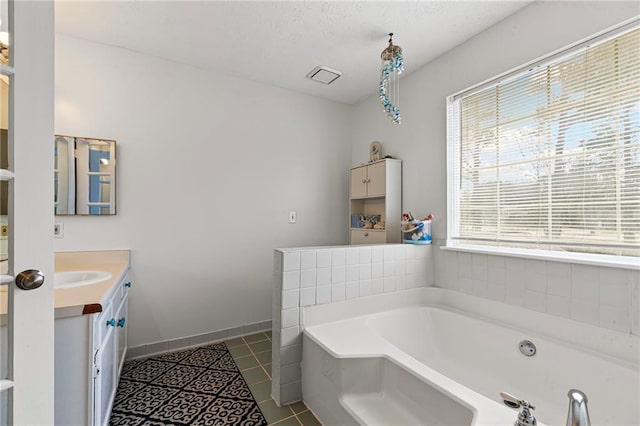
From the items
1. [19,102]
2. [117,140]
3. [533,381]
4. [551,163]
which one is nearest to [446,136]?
[551,163]

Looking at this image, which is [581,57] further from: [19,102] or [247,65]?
[19,102]

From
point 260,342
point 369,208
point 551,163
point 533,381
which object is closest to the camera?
point 533,381

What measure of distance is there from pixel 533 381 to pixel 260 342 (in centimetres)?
197

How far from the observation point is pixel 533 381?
5.02 ft

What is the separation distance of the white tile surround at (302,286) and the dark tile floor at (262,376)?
6cm

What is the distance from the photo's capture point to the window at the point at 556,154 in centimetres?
139

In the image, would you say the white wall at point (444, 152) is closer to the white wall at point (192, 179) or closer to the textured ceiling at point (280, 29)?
the textured ceiling at point (280, 29)

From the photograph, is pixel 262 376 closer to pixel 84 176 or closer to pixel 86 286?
pixel 86 286

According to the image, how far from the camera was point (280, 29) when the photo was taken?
1982 millimetres

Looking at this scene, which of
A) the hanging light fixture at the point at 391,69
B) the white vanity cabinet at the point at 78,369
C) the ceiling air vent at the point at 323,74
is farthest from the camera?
the ceiling air vent at the point at 323,74

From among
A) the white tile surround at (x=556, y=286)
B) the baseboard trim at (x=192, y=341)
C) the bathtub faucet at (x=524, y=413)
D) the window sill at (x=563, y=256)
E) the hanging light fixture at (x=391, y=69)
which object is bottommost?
the baseboard trim at (x=192, y=341)

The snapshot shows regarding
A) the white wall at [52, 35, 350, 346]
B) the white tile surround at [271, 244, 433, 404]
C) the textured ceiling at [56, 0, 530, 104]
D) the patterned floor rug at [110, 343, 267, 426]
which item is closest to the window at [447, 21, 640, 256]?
the textured ceiling at [56, 0, 530, 104]

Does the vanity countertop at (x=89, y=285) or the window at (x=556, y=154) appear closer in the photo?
the vanity countertop at (x=89, y=285)

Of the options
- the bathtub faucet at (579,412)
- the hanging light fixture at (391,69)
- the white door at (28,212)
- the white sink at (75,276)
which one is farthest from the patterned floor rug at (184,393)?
the hanging light fixture at (391,69)
